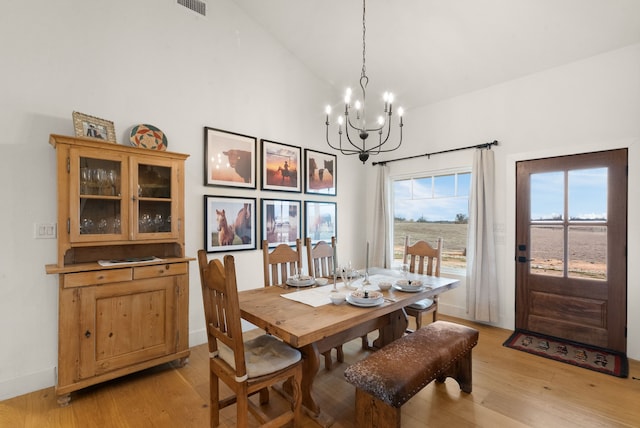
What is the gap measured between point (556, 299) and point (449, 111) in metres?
2.60

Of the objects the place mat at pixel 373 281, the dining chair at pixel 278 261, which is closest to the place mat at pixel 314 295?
the place mat at pixel 373 281

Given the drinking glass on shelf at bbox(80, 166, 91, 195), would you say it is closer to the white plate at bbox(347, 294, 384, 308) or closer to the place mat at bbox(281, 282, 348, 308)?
the place mat at bbox(281, 282, 348, 308)

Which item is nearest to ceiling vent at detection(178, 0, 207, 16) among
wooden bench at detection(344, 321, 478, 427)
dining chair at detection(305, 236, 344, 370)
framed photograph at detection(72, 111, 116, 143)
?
framed photograph at detection(72, 111, 116, 143)

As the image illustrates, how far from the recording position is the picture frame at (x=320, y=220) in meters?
4.23

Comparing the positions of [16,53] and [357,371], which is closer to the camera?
[357,371]

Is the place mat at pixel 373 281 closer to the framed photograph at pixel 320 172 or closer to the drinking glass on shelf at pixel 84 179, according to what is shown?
the framed photograph at pixel 320 172

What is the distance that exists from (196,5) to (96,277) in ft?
9.33

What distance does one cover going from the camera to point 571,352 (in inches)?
116

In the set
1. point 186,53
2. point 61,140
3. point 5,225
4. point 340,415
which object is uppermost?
point 186,53

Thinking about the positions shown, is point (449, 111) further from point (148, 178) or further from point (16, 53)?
point (16, 53)

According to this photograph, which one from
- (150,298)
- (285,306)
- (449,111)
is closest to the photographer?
(285,306)

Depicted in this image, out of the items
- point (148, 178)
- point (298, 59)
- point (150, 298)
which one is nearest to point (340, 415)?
point (150, 298)

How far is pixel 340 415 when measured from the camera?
2045 mm

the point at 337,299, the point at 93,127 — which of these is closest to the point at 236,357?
the point at 337,299
